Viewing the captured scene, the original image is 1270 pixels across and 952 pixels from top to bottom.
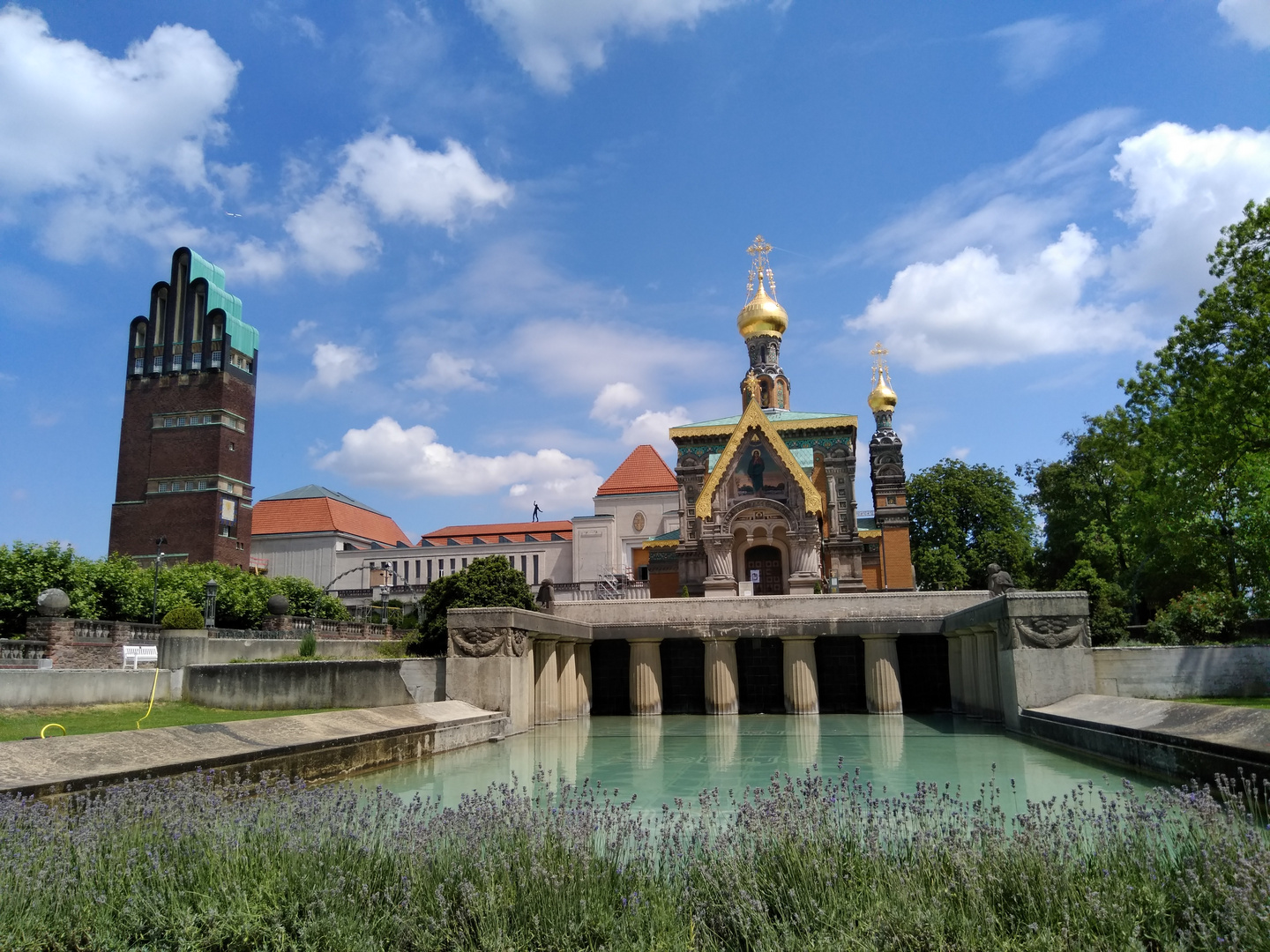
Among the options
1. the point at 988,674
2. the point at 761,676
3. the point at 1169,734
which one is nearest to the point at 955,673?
the point at 988,674

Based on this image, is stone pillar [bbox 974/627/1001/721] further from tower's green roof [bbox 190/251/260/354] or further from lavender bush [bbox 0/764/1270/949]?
tower's green roof [bbox 190/251/260/354]

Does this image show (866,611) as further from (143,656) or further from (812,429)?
(812,429)

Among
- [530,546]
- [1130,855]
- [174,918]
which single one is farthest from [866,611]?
[530,546]

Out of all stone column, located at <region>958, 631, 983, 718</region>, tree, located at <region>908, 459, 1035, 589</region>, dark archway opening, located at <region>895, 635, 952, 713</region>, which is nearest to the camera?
stone column, located at <region>958, 631, 983, 718</region>

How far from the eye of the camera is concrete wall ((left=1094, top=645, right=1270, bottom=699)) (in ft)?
56.7

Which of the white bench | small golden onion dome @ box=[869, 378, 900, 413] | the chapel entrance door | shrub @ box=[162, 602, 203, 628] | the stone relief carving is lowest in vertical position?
the white bench

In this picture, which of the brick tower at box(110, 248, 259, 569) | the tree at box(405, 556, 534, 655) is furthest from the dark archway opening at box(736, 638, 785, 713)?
the brick tower at box(110, 248, 259, 569)

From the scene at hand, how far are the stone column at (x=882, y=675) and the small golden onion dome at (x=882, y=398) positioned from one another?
41835mm

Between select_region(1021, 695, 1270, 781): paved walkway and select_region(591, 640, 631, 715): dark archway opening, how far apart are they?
1601 cm

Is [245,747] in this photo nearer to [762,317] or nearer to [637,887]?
[637,887]

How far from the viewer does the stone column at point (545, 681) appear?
76.6ft

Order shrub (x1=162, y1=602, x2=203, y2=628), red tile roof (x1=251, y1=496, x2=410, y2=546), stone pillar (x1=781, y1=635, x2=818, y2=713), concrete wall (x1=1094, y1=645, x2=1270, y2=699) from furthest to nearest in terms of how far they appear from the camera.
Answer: red tile roof (x1=251, y1=496, x2=410, y2=546) < stone pillar (x1=781, y1=635, x2=818, y2=713) < shrub (x1=162, y1=602, x2=203, y2=628) < concrete wall (x1=1094, y1=645, x2=1270, y2=699)

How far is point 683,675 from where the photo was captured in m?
30.2

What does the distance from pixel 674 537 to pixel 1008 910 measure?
164 feet
